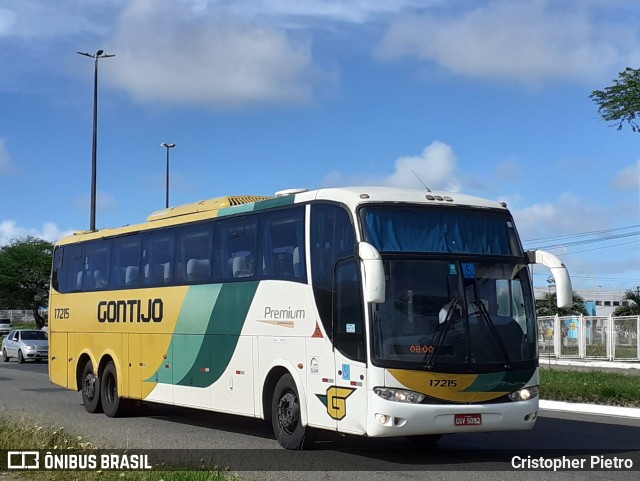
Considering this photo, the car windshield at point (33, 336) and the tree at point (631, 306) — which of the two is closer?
the car windshield at point (33, 336)

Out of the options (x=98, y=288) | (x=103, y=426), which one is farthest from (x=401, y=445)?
(x=98, y=288)

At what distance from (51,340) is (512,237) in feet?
42.5

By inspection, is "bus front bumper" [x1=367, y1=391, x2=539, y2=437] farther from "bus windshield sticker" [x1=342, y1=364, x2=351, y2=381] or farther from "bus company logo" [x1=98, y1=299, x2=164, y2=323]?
"bus company logo" [x1=98, y1=299, x2=164, y2=323]

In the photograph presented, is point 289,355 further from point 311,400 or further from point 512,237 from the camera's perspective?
point 512,237

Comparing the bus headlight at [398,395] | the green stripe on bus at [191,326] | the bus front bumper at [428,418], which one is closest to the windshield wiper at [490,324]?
the bus front bumper at [428,418]

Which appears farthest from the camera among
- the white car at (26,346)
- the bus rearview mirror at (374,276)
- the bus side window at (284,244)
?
the white car at (26,346)

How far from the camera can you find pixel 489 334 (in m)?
11.8

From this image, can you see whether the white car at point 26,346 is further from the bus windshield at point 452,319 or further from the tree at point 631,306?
the bus windshield at point 452,319

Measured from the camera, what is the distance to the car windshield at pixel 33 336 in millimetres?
43531

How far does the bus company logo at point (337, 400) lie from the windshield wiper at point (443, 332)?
1019 millimetres

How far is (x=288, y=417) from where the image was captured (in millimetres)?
13188

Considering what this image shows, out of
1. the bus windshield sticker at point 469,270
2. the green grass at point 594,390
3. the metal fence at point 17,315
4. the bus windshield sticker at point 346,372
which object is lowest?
the green grass at point 594,390

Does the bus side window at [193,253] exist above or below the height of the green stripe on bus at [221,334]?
above

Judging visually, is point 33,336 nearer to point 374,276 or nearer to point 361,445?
point 361,445
